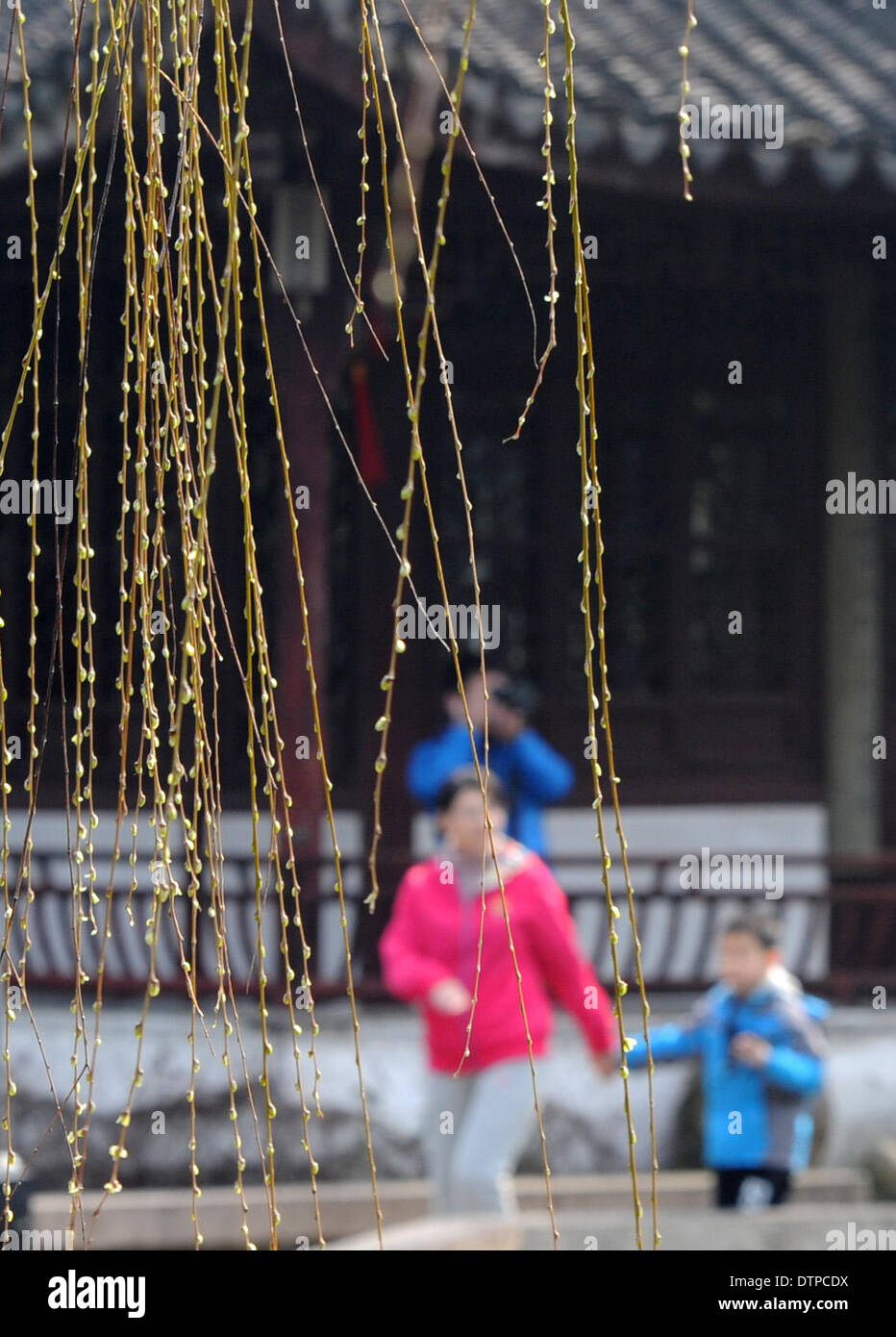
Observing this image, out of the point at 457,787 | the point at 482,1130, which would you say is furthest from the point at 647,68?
the point at 482,1130

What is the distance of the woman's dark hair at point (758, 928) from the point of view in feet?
11.2

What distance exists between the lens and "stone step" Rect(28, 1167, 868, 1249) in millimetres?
3590

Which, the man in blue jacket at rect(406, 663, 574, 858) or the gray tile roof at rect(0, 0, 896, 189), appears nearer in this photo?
the gray tile roof at rect(0, 0, 896, 189)

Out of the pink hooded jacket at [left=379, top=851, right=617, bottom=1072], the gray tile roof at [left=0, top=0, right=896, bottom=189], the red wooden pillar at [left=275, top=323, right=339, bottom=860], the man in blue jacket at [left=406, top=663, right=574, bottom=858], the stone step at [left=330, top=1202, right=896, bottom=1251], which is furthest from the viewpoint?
the red wooden pillar at [left=275, top=323, right=339, bottom=860]

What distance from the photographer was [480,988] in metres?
3.04

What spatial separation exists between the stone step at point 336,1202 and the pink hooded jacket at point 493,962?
68 cm

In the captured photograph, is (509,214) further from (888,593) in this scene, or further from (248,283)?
(888,593)

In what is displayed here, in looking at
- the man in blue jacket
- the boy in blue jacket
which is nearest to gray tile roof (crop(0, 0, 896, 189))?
the man in blue jacket

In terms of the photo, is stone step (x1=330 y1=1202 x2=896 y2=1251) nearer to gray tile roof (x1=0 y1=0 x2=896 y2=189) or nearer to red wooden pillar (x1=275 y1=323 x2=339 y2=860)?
red wooden pillar (x1=275 y1=323 x2=339 y2=860)

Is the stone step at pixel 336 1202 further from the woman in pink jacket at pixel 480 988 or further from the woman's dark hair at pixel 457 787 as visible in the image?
the woman's dark hair at pixel 457 787

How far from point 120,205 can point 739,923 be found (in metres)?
2.05

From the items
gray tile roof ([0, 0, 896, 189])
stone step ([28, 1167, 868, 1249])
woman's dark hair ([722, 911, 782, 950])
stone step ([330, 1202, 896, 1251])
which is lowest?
stone step ([28, 1167, 868, 1249])

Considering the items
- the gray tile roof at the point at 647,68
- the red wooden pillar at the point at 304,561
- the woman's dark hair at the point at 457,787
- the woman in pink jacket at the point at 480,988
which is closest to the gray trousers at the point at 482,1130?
the woman in pink jacket at the point at 480,988
